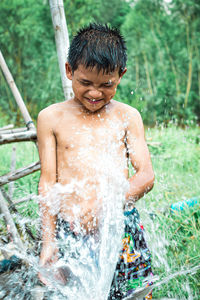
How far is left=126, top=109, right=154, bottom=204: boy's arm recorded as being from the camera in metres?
1.56

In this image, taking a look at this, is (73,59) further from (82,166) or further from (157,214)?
(157,214)

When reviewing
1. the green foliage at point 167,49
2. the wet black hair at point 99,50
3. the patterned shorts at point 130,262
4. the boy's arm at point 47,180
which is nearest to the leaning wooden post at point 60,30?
the wet black hair at point 99,50

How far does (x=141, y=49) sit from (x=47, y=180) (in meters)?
8.83

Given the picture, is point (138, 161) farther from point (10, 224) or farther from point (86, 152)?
point (10, 224)

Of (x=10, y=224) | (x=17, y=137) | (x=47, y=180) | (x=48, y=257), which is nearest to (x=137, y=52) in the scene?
(x=17, y=137)

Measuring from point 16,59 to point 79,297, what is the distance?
863 centimetres

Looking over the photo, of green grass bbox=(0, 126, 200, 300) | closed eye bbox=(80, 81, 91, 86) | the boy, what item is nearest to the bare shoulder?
the boy

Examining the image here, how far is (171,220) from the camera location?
2.37 m

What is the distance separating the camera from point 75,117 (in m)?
1.69

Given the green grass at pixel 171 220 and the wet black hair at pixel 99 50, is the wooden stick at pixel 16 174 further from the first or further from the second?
the wet black hair at pixel 99 50

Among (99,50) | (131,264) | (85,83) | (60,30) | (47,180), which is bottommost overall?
(131,264)

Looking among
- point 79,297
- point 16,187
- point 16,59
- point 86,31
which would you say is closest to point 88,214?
point 79,297

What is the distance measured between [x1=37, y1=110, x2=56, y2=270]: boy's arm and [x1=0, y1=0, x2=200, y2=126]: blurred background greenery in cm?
680

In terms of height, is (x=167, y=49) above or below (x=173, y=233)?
above
